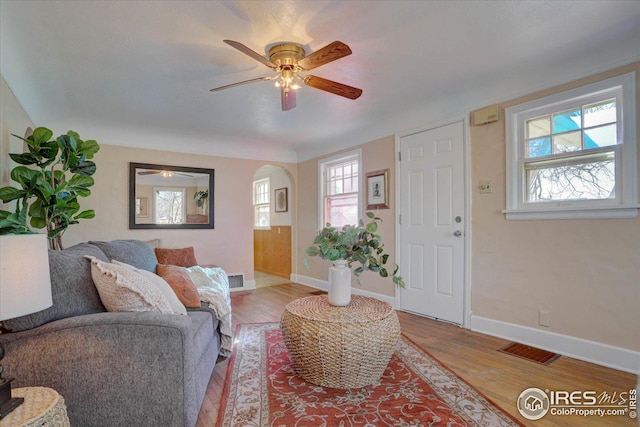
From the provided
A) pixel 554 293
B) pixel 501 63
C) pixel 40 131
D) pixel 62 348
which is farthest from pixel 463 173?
pixel 40 131

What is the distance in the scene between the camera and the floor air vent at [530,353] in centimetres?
248

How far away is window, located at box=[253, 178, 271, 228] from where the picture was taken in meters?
6.91

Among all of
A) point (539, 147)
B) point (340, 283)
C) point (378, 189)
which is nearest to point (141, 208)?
point (378, 189)

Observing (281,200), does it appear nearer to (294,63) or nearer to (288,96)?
(288,96)

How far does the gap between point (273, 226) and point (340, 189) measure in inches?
83.0

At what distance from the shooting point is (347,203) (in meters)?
4.84

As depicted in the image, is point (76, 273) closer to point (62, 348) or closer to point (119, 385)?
point (62, 348)

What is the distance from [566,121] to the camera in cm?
266

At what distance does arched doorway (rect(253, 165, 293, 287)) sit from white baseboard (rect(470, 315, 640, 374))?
3.51m

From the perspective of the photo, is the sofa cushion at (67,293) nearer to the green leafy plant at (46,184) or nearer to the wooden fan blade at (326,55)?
the green leafy plant at (46,184)

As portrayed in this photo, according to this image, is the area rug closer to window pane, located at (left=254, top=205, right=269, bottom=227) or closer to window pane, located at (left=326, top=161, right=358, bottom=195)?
window pane, located at (left=326, top=161, right=358, bottom=195)

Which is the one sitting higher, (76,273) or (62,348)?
(76,273)

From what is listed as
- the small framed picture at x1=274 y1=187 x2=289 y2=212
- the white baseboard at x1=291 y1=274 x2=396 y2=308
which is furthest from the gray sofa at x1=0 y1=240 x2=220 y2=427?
Answer: the small framed picture at x1=274 y1=187 x2=289 y2=212

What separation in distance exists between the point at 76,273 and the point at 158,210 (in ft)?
10.4
